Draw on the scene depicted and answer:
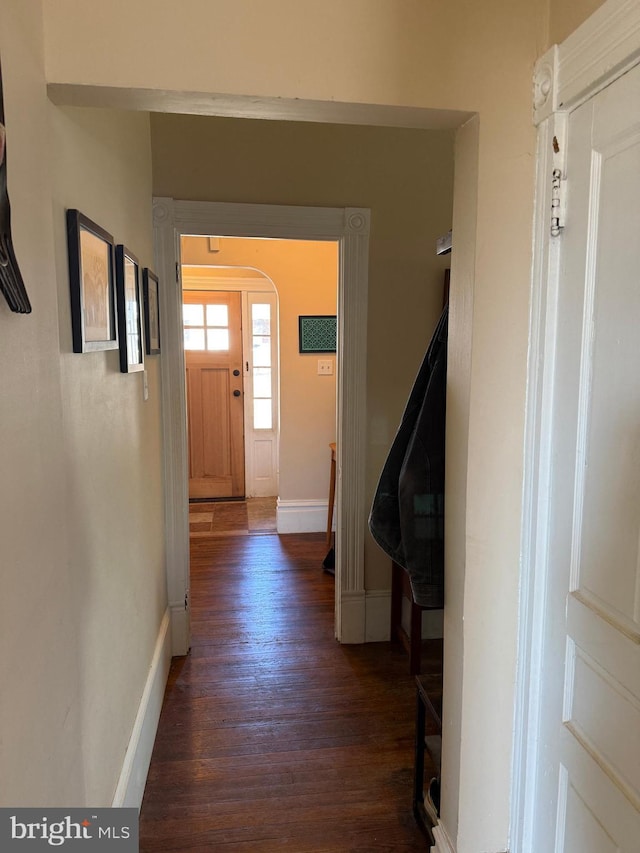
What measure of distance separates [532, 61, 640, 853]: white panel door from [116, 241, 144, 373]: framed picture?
1.16m

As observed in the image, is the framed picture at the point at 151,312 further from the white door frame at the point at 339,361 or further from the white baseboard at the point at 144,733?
the white baseboard at the point at 144,733

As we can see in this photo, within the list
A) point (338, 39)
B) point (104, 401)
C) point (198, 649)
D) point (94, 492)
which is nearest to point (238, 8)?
point (338, 39)

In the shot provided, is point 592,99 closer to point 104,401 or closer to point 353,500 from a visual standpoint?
point 104,401


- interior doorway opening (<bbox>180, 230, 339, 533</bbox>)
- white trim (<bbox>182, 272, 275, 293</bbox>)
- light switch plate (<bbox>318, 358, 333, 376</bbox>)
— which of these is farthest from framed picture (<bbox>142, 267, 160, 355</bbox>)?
white trim (<bbox>182, 272, 275, 293</bbox>)

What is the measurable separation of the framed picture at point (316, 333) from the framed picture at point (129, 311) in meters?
2.47

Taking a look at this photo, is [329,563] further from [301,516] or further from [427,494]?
[427,494]

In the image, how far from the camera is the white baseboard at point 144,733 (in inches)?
61.7

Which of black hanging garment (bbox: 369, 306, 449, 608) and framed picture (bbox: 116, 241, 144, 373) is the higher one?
framed picture (bbox: 116, 241, 144, 373)

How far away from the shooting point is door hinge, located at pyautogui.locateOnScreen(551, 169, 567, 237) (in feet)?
3.59

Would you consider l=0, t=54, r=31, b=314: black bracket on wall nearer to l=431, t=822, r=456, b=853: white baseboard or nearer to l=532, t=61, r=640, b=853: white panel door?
l=532, t=61, r=640, b=853: white panel door

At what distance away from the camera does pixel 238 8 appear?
1.05 m

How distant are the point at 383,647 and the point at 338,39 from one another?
8.29ft

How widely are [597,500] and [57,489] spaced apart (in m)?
1.01

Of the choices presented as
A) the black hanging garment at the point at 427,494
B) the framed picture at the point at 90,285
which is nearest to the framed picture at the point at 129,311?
the framed picture at the point at 90,285
